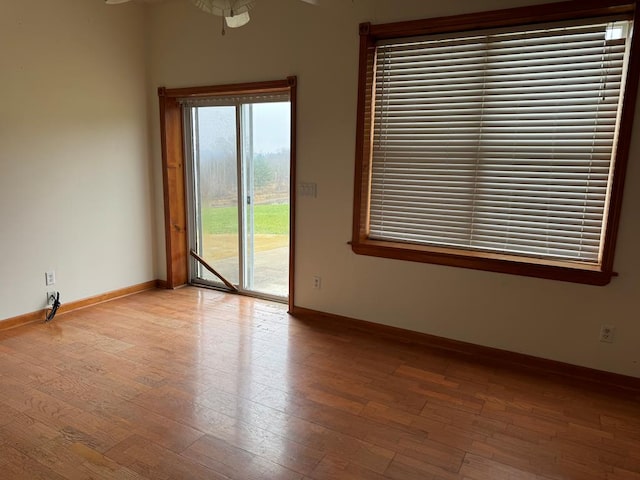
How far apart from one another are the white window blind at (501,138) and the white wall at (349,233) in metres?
0.20

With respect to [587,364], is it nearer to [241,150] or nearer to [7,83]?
[241,150]

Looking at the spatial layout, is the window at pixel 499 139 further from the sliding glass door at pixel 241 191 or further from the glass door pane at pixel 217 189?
the glass door pane at pixel 217 189

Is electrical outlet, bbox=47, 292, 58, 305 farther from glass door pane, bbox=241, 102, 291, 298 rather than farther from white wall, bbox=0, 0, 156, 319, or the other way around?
glass door pane, bbox=241, 102, 291, 298

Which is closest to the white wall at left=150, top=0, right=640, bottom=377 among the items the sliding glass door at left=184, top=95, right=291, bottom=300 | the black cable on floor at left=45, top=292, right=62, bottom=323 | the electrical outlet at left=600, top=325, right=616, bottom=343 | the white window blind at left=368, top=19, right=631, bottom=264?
the electrical outlet at left=600, top=325, right=616, bottom=343

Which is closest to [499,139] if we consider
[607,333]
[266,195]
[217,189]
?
[607,333]

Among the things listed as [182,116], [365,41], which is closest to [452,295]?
[365,41]

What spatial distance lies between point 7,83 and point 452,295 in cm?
366

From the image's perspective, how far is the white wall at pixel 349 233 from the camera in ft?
9.28

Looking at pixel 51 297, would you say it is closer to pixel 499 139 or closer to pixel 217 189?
pixel 217 189

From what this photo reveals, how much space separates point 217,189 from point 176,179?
0.46m

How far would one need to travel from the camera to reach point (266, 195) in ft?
14.0

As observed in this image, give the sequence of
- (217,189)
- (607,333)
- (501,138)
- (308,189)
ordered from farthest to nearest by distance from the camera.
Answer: (217,189) → (308,189) → (501,138) → (607,333)

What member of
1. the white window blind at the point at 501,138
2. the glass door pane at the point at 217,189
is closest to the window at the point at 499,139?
the white window blind at the point at 501,138

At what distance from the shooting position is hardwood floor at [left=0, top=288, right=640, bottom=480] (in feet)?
6.59
